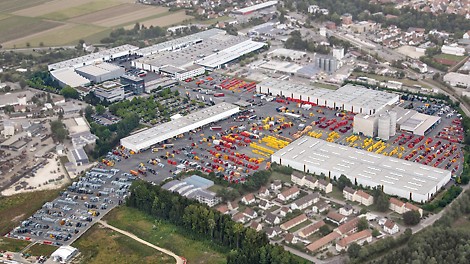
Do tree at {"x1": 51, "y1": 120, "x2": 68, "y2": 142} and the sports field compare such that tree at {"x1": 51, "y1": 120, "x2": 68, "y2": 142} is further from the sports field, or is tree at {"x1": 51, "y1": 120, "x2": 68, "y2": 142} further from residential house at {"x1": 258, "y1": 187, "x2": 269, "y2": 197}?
the sports field

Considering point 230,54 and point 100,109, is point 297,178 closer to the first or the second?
point 100,109

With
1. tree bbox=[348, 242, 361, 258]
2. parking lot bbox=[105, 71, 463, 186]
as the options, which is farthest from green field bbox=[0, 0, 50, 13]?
tree bbox=[348, 242, 361, 258]

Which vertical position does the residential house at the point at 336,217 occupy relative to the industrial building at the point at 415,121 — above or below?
above

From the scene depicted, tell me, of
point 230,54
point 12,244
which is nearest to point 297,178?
point 12,244

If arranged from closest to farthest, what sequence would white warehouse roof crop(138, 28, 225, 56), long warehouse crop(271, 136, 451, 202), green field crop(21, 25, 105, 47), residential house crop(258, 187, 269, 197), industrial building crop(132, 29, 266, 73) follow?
long warehouse crop(271, 136, 451, 202) < residential house crop(258, 187, 269, 197) < industrial building crop(132, 29, 266, 73) < white warehouse roof crop(138, 28, 225, 56) < green field crop(21, 25, 105, 47)

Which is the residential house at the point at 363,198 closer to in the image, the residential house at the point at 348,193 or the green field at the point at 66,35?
the residential house at the point at 348,193

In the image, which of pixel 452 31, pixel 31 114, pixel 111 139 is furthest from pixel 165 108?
pixel 452 31

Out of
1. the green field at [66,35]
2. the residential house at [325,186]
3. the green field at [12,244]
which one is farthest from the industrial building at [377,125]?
the green field at [66,35]
